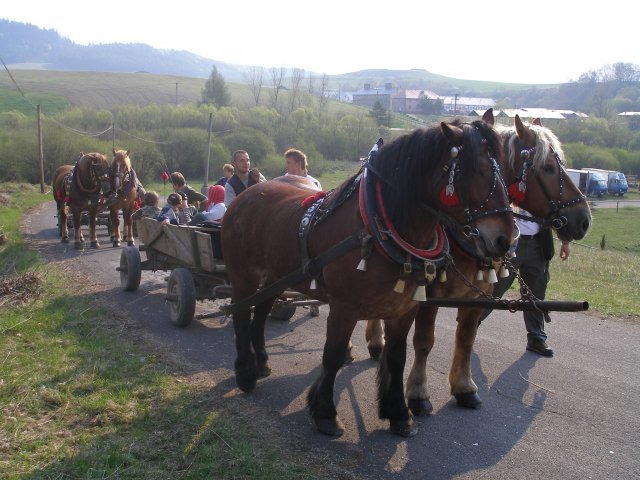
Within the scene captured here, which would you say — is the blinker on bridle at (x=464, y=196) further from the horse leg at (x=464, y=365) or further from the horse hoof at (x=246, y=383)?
the horse hoof at (x=246, y=383)

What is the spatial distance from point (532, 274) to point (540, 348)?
0.76 metres

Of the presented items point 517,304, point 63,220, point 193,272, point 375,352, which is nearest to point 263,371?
point 375,352

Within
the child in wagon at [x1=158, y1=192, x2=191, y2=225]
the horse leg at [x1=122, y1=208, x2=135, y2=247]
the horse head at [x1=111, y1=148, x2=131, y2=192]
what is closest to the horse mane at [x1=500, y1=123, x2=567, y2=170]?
the child in wagon at [x1=158, y1=192, x2=191, y2=225]

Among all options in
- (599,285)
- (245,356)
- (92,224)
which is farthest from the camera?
(92,224)

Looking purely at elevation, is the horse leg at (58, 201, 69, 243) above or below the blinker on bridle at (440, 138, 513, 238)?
below

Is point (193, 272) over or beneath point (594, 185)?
over

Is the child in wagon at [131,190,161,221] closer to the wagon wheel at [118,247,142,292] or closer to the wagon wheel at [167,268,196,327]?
the wagon wheel at [118,247,142,292]

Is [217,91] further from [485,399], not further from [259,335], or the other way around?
[485,399]

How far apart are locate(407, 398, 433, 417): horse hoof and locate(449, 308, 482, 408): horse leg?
10.3 inches

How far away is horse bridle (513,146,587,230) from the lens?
477 centimetres

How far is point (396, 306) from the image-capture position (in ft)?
13.2

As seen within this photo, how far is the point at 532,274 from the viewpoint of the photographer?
612 centimetres

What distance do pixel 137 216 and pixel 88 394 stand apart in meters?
5.42

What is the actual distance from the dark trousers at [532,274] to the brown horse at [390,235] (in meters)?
1.89
